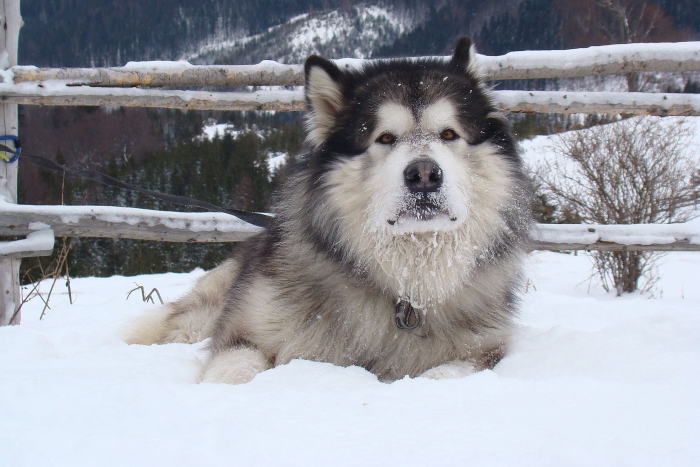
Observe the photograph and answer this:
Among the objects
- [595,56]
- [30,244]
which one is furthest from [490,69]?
[30,244]

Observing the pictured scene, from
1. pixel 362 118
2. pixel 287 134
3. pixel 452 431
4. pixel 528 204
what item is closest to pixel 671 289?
pixel 528 204

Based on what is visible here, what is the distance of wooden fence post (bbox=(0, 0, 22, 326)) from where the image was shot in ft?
11.1

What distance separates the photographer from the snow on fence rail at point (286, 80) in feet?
11.3

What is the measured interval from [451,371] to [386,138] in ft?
3.57

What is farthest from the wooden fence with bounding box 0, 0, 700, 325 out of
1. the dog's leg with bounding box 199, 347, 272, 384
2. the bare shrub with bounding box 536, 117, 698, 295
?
the bare shrub with bounding box 536, 117, 698, 295

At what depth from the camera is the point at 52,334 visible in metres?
2.59

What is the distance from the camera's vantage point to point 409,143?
6.84ft

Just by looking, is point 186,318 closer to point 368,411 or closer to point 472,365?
point 472,365

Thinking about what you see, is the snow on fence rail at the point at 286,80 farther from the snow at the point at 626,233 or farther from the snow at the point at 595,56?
the snow at the point at 626,233

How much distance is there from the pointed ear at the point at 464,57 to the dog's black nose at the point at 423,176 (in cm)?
95

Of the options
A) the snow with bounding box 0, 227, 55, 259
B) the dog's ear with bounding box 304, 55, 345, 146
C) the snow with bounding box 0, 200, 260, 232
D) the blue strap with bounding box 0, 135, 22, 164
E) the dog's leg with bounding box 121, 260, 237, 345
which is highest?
the dog's ear with bounding box 304, 55, 345, 146

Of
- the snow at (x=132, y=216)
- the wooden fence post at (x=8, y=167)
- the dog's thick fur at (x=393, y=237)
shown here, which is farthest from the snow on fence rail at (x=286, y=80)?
the dog's thick fur at (x=393, y=237)

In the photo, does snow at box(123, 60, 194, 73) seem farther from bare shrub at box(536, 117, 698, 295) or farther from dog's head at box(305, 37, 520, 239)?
bare shrub at box(536, 117, 698, 295)

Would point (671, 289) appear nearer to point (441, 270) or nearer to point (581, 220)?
point (581, 220)
